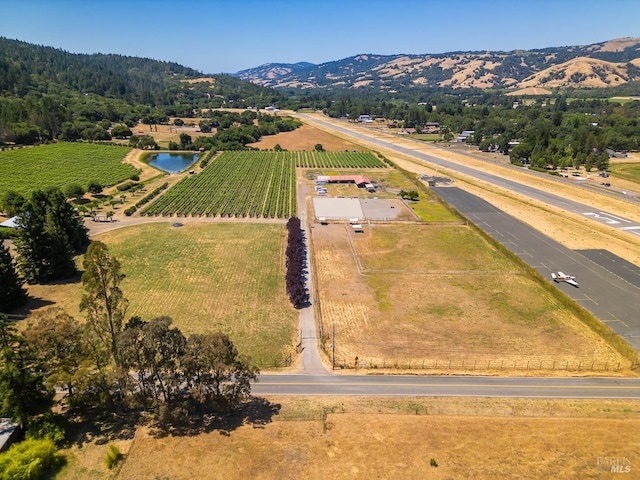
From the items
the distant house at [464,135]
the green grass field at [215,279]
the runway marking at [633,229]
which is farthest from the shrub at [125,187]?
the distant house at [464,135]

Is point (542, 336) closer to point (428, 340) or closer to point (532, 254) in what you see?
point (428, 340)

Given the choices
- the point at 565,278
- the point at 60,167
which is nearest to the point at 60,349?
the point at 565,278

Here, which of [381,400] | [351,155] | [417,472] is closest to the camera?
[417,472]

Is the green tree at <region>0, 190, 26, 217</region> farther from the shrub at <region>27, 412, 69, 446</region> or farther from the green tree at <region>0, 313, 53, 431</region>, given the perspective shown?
the shrub at <region>27, 412, 69, 446</region>

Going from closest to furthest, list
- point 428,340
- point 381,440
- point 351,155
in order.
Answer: point 381,440
point 428,340
point 351,155

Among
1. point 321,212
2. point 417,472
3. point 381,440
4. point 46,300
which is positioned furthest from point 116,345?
point 321,212

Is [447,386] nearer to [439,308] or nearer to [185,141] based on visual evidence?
[439,308]
